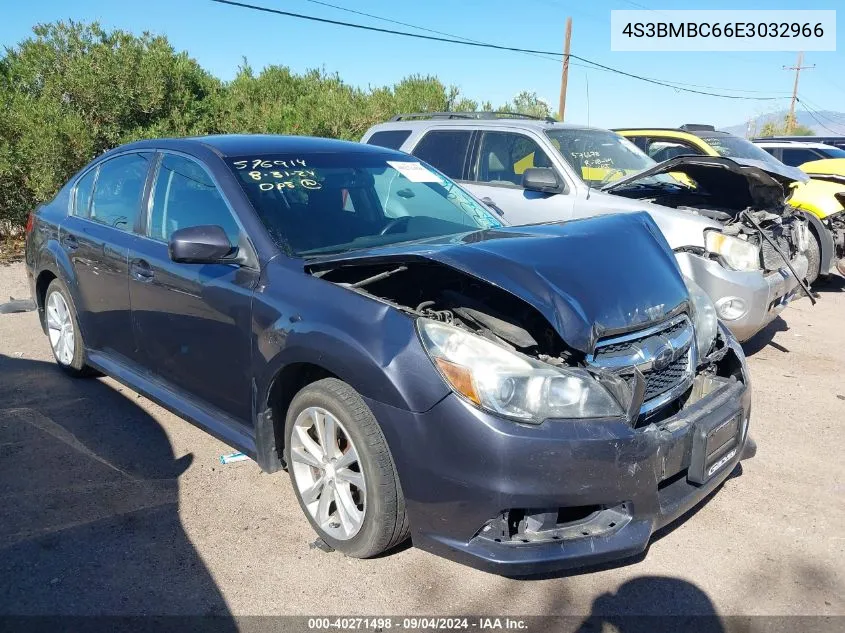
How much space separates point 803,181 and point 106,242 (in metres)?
5.71

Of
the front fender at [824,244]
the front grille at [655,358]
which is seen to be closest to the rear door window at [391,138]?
the front fender at [824,244]

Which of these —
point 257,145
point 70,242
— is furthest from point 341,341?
point 70,242

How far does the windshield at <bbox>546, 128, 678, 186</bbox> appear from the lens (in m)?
6.76

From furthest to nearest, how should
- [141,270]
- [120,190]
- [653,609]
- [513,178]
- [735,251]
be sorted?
[513,178] → [735,251] → [120,190] → [141,270] → [653,609]

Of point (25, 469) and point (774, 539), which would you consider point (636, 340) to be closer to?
point (774, 539)

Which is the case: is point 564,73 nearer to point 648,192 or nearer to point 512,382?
point 648,192

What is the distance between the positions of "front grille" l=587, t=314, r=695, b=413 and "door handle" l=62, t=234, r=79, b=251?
11.7 ft

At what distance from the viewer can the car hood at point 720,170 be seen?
573cm

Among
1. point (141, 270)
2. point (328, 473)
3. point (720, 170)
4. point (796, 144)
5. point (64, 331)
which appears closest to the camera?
point (328, 473)

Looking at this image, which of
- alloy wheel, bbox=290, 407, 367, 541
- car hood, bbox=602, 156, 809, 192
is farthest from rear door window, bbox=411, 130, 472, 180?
alloy wheel, bbox=290, 407, 367, 541

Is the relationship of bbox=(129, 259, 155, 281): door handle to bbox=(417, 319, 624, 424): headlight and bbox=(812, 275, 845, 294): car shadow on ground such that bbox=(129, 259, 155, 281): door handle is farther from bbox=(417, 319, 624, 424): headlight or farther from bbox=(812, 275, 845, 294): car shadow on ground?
bbox=(812, 275, 845, 294): car shadow on ground

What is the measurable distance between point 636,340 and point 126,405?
3.41 meters

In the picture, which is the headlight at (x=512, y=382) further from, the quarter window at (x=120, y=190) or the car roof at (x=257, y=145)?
the quarter window at (x=120, y=190)

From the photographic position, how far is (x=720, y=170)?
6.10m
